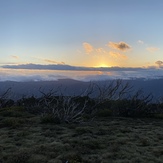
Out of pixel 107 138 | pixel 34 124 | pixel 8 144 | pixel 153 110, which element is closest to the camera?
pixel 8 144

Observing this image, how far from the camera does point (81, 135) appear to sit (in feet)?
51.8

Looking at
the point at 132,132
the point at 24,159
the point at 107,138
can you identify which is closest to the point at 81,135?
the point at 107,138

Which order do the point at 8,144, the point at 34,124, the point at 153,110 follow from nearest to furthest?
the point at 8,144 < the point at 34,124 < the point at 153,110

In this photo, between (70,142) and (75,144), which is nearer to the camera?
(75,144)

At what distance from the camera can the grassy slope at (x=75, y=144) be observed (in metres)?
11.2

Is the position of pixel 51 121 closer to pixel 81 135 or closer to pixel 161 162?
pixel 81 135

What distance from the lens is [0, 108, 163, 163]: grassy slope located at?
1124 centimetres

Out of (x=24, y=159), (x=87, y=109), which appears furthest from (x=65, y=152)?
(x=87, y=109)

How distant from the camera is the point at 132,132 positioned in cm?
1725

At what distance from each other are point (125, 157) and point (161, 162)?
1.47 m

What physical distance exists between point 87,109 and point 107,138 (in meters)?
13.0

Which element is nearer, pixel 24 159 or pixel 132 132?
pixel 24 159

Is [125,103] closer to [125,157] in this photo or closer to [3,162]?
[125,157]

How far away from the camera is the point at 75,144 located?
44.1 ft
